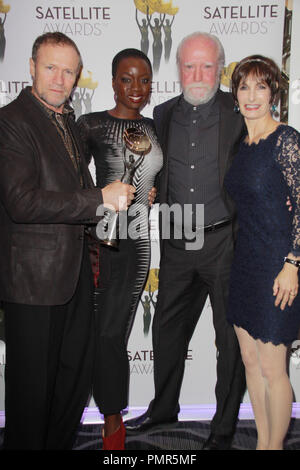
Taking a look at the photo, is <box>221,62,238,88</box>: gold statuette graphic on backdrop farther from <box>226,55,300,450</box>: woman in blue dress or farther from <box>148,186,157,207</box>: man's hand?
<box>148,186,157,207</box>: man's hand

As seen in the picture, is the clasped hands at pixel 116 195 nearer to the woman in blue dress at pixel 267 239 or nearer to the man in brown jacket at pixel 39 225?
the man in brown jacket at pixel 39 225

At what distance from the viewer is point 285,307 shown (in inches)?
85.4

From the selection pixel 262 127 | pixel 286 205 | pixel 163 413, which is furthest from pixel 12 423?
pixel 262 127

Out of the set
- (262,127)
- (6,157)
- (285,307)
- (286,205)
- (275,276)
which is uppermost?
(262,127)

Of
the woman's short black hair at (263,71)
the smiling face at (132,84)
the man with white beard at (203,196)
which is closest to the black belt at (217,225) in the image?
the man with white beard at (203,196)

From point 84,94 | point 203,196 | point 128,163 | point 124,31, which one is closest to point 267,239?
point 203,196

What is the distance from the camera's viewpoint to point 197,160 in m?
2.67

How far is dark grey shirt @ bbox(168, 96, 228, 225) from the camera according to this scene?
265 cm

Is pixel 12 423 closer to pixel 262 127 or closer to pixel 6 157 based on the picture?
pixel 6 157

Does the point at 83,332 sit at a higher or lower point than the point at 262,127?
lower

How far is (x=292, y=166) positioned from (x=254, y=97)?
453 millimetres

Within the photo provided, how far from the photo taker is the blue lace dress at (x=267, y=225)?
6.86 ft
